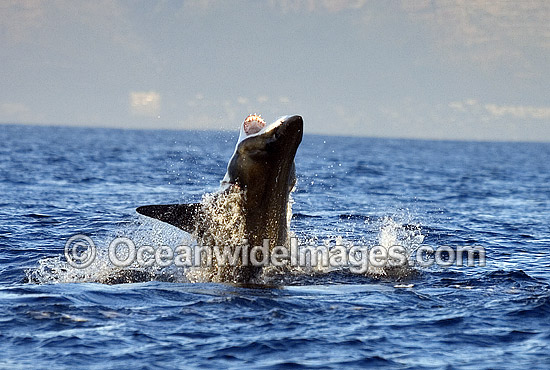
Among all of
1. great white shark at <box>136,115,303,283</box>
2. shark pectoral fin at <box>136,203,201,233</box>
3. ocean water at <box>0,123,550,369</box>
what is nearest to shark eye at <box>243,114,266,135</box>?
great white shark at <box>136,115,303,283</box>

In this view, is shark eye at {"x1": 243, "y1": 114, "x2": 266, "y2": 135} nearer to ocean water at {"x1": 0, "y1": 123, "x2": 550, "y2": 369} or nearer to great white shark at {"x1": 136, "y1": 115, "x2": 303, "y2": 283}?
great white shark at {"x1": 136, "y1": 115, "x2": 303, "y2": 283}

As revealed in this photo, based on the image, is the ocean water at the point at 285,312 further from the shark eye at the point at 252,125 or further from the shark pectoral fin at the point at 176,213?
the shark eye at the point at 252,125

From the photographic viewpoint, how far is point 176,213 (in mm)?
12203

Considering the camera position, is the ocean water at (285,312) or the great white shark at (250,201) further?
the great white shark at (250,201)

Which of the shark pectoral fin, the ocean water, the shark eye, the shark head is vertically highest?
the shark eye

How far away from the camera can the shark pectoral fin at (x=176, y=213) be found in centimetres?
1204

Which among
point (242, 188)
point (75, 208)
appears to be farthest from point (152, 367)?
point (75, 208)

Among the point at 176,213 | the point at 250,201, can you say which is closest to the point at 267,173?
the point at 250,201

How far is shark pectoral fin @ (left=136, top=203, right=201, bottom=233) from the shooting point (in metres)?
12.0

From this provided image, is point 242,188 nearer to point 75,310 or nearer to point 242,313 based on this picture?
point 242,313

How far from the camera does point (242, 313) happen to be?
10820 mm

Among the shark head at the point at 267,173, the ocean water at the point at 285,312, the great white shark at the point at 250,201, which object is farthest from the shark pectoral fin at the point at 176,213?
the ocean water at the point at 285,312

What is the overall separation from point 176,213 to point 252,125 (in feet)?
6.14

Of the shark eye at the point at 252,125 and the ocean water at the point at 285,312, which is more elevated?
the shark eye at the point at 252,125
